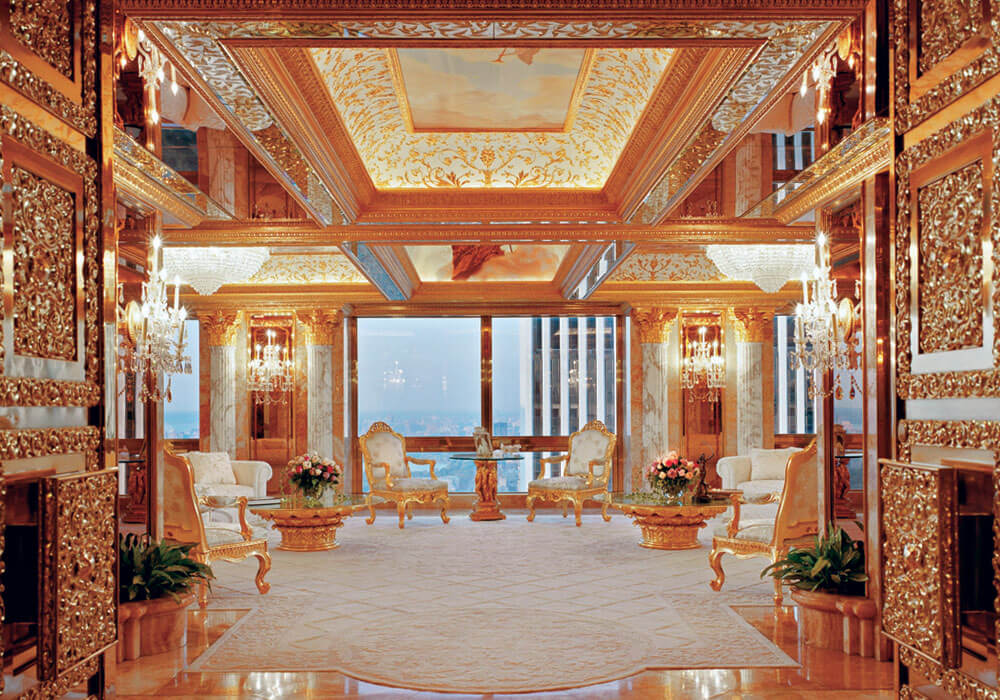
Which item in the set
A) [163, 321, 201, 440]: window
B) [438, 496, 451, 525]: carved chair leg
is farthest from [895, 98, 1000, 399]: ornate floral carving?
[163, 321, 201, 440]: window

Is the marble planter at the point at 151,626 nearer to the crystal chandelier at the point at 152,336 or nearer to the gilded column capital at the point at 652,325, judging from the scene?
the crystal chandelier at the point at 152,336


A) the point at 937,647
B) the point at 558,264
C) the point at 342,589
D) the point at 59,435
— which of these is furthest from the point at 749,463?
the point at 59,435

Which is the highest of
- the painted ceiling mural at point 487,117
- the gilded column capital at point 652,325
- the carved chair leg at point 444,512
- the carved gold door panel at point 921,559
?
the painted ceiling mural at point 487,117

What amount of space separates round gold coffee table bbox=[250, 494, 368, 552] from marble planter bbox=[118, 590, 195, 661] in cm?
346

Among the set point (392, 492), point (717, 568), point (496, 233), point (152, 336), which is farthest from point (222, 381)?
point (717, 568)

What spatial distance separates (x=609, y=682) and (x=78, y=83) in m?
3.79

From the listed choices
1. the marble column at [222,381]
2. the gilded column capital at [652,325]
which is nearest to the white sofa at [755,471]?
the gilded column capital at [652,325]

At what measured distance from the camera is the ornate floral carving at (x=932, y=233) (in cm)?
232

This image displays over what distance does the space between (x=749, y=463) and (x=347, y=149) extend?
7.79 meters

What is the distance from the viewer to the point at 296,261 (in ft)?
39.0

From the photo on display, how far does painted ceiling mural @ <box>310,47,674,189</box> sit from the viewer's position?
5180 millimetres

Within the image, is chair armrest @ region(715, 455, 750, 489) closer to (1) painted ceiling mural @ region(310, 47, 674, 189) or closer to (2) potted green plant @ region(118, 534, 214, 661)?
(1) painted ceiling mural @ region(310, 47, 674, 189)

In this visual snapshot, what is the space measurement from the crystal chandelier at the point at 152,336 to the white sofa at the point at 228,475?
5383mm

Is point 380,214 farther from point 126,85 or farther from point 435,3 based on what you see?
point 435,3
